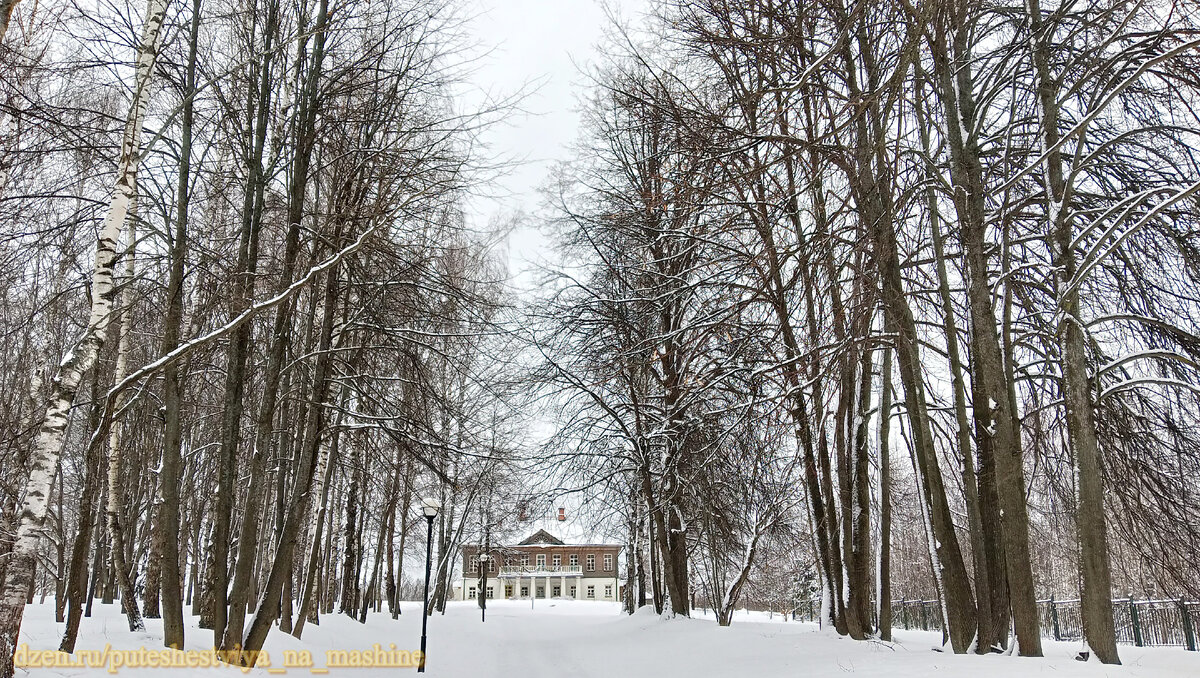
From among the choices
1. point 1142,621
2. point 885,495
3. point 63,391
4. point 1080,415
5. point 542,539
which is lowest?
point 542,539

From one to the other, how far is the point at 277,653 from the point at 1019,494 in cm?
921

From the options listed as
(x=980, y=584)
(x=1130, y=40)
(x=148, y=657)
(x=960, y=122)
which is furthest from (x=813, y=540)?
(x=148, y=657)

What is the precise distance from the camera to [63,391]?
515cm

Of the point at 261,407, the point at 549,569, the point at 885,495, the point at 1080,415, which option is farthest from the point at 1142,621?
the point at 549,569

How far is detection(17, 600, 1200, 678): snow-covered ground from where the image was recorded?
6266mm

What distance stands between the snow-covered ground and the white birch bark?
67cm

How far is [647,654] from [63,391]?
10.2 m

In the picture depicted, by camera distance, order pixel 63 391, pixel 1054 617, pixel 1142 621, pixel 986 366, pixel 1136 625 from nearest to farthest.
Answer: pixel 63 391, pixel 986 366, pixel 1136 625, pixel 1142 621, pixel 1054 617

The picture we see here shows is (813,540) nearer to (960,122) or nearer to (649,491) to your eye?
(649,491)

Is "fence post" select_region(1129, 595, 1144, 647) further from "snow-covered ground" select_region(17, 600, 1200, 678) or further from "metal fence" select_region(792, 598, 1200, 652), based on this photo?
"snow-covered ground" select_region(17, 600, 1200, 678)

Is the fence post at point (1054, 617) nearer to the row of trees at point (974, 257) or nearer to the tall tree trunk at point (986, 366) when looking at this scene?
the row of trees at point (974, 257)

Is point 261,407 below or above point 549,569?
above

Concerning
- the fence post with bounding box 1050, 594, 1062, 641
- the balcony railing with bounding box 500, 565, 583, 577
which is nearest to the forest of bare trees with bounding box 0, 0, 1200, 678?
the fence post with bounding box 1050, 594, 1062, 641

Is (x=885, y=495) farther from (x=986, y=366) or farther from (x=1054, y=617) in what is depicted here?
(x=1054, y=617)
